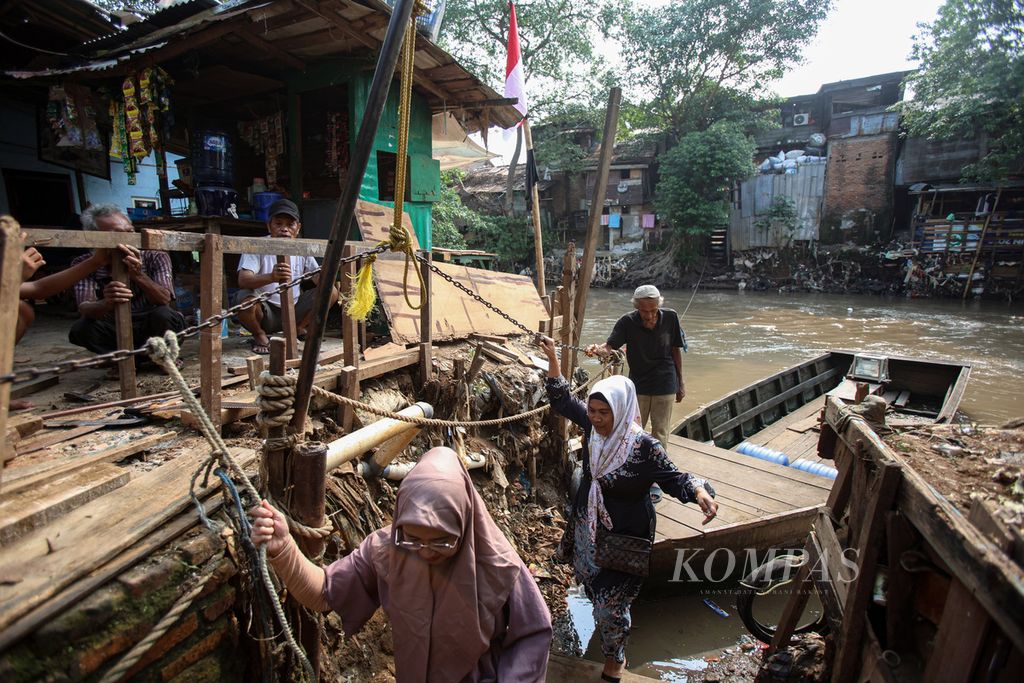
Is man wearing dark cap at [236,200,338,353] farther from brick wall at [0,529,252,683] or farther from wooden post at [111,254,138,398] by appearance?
brick wall at [0,529,252,683]

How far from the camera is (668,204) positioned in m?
26.7

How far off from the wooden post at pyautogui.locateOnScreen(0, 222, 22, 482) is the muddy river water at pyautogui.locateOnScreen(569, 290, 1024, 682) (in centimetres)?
458

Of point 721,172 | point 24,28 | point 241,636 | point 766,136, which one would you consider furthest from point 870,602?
point 766,136

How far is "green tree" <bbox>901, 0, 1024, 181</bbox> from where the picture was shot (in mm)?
19266

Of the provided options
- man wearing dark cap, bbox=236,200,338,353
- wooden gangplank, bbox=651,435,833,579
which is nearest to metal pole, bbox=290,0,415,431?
man wearing dark cap, bbox=236,200,338,353

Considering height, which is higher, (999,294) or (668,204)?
(668,204)

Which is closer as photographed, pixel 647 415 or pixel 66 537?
pixel 66 537

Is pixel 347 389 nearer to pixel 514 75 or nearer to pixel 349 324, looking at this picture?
pixel 349 324

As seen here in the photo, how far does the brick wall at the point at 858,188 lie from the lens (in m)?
24.5

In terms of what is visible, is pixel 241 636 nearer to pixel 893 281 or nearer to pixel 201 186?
pixel 201 186

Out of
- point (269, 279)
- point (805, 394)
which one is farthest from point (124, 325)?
point (805, 394)

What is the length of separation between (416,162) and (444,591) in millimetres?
7489

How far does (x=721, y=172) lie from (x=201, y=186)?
24.4 m

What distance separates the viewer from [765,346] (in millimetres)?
15828
